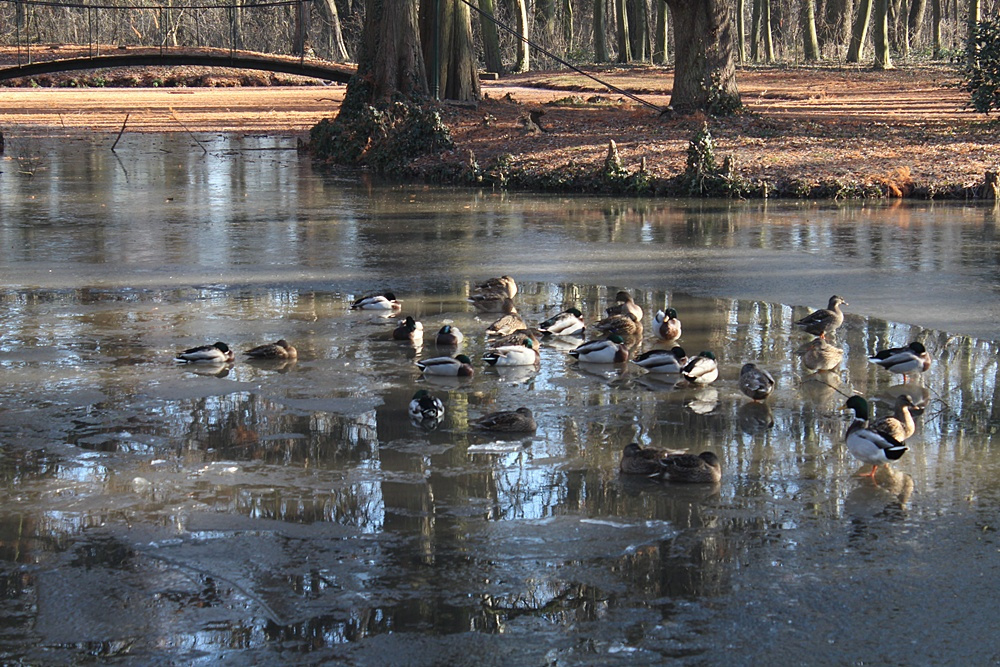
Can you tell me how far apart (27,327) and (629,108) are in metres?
22.4

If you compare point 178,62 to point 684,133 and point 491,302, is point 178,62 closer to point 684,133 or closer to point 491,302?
point 684,133

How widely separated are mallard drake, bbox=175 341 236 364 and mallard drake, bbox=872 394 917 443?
5.33 metres

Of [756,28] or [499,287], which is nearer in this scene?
[499,287]

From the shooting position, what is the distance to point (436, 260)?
15609 mm

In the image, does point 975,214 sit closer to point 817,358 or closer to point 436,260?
point 436,260

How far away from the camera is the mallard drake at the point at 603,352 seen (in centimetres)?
1055

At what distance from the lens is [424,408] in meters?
8.88

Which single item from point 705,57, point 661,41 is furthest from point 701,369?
point 661,41

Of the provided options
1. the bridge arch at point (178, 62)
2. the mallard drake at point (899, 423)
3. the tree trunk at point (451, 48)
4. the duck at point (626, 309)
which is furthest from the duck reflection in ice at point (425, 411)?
the bridge arch at point (178, 62)

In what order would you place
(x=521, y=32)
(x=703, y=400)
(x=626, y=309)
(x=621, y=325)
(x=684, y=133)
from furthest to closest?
(x=521, y=32) < (x=684, y=133) < (x=626, y=309) < (x=621, y=325) < (x=703, y=400)

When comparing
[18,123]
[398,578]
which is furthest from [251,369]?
[18,123]

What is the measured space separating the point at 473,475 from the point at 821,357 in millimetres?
3786

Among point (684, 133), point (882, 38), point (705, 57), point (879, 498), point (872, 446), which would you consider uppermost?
point (882, 38)

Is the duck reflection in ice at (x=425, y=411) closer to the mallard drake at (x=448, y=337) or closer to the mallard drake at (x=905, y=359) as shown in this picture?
the mallard drake at (x=448, y=337)
